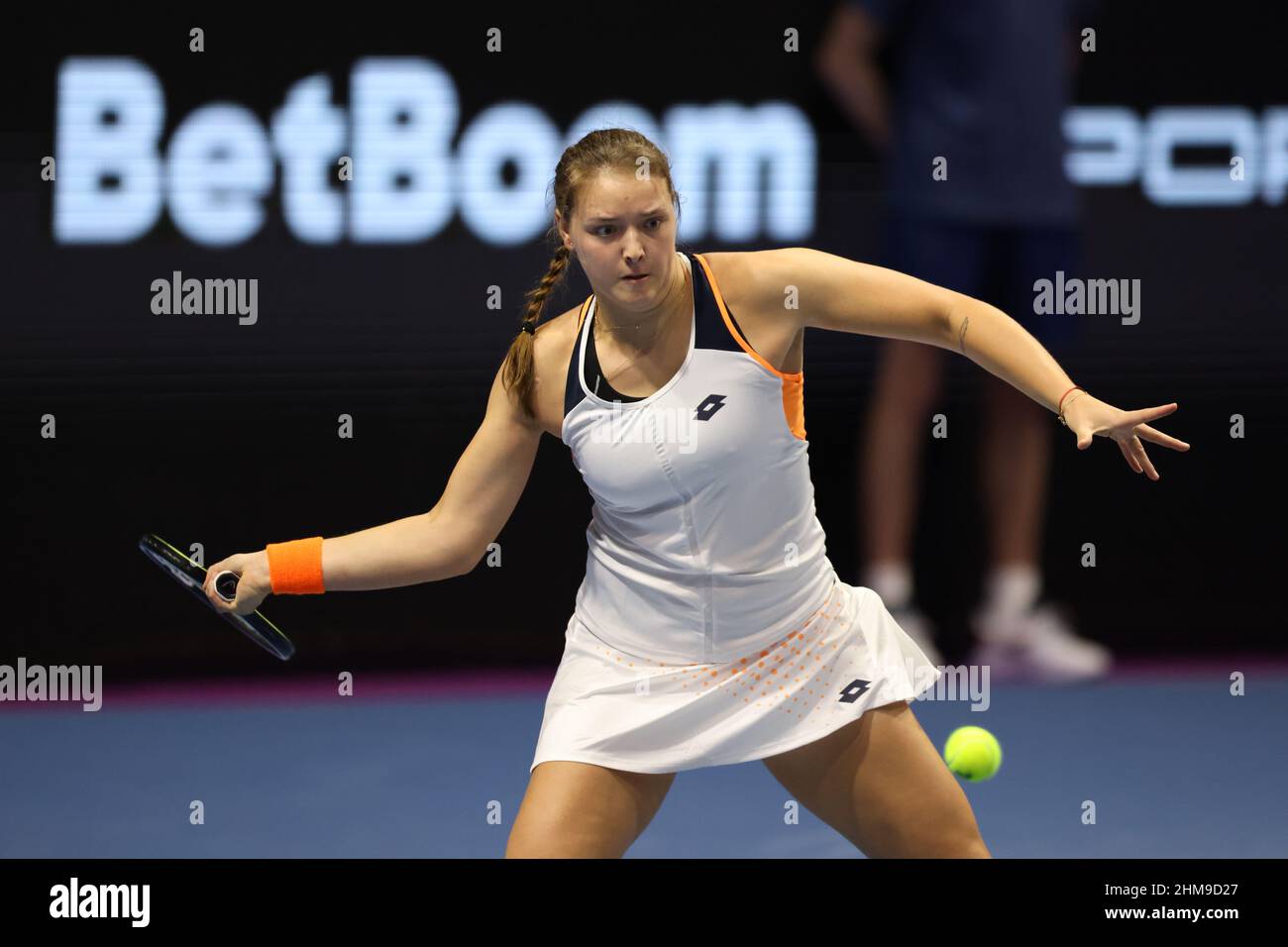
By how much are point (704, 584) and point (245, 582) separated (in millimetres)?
820

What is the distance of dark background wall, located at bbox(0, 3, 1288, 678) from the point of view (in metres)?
5.35

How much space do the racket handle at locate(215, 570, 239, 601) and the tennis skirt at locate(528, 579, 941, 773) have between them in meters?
0.61

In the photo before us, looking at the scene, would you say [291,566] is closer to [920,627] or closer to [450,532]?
[450,532]

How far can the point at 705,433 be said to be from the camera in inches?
111

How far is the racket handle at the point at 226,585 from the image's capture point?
10.1ft

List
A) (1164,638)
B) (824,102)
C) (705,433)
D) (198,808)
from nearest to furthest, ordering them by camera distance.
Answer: (705,433) < (198,808) < (824,102) < (1164,638)

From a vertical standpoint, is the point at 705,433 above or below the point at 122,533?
above

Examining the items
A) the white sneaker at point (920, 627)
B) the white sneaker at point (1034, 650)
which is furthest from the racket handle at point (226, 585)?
the white sneaker at point (1034, 650)

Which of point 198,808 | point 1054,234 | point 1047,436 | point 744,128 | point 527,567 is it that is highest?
point 744,128

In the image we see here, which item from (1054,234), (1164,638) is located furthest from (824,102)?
(1164,638)

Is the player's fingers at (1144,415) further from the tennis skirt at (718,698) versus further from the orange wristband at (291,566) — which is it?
the orange wristband at (291,566)

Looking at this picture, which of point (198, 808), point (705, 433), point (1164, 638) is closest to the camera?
point (705, 433)

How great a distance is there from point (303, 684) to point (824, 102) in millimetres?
2511

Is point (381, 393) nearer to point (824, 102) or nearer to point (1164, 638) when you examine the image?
point (824, 102)
